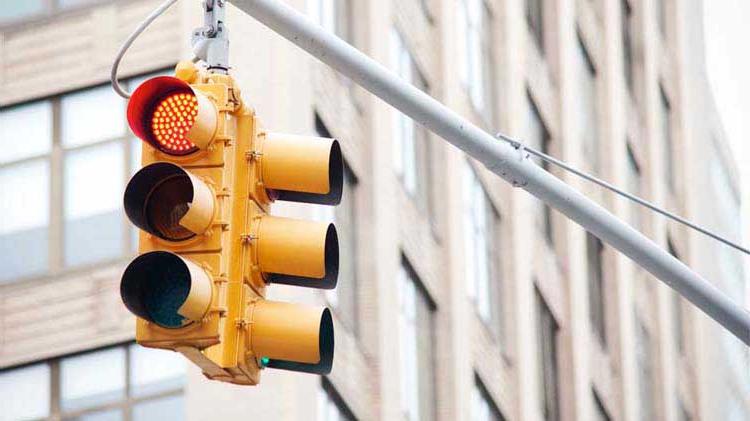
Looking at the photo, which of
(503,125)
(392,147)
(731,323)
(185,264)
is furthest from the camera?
(503,125)

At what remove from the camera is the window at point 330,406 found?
1083 inches

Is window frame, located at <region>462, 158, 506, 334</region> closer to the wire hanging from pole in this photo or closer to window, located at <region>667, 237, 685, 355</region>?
window, located at <region>667, 237, 685, 355</region>

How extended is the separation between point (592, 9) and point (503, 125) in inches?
439

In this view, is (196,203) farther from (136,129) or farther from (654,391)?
(654,391)

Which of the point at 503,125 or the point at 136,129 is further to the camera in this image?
the point at 503,125

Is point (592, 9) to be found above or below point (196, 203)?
above

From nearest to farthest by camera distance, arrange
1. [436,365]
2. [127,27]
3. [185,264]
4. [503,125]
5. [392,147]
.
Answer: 1. [185,264]
2. [127,27]
3. [392,147]
4. [436,365]
5. [503,125]

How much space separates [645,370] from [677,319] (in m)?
5.15

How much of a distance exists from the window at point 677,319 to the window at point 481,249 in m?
17.0

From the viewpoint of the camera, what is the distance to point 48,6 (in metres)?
29.9

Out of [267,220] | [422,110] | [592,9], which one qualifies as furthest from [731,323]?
[592,9]

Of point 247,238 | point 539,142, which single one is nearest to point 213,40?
point 247,238

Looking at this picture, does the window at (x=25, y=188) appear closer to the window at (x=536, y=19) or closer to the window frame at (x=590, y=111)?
the window at (x=536, y=19)

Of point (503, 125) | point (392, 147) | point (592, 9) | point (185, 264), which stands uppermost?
point (592, 9)
